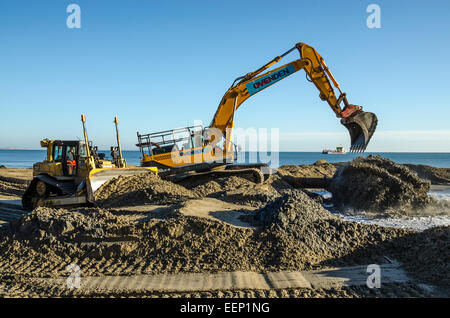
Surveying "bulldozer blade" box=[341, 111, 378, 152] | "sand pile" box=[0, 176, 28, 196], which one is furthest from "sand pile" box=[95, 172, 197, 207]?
"sand pile" box=[0, 176, 28, 196]

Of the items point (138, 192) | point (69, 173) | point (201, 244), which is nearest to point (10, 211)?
point (69, 173)

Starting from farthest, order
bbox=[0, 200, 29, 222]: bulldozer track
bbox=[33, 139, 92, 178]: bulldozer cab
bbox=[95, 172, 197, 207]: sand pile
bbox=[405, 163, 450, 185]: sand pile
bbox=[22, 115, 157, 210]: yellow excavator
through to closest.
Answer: bbox=[405, 163, 450, 185]: sand pile, bbox=[33, 139, 92, 178]: bulldozer cab, bbox=[0, 200, 29, 222]: bulldozer track, bbox=[22, 115, 157, 210]: yellow excavator, bbox=[95, 172, 197, 207]: sand pile

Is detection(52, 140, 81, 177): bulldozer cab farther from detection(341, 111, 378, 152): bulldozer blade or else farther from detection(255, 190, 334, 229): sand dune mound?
detection(341, 111, 378, 152): bulldozer blade

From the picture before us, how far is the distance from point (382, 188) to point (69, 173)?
9257 millimetres

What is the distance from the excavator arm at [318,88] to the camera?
1138cm

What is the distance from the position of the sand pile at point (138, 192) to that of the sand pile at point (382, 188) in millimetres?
4965

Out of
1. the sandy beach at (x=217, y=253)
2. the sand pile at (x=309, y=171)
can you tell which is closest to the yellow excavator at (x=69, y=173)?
the sandy beach at (x=217, y=253)

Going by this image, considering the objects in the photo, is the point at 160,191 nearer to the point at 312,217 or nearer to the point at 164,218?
the point at 164,218

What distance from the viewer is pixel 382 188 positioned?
1092cm

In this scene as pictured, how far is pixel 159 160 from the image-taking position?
12.4 metres

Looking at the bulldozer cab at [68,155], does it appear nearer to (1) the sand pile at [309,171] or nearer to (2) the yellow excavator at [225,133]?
(2) the yellow excavator at [225,133]

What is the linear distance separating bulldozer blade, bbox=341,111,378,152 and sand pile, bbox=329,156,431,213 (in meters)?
0.65

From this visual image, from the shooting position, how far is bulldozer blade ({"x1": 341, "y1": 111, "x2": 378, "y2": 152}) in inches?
444
